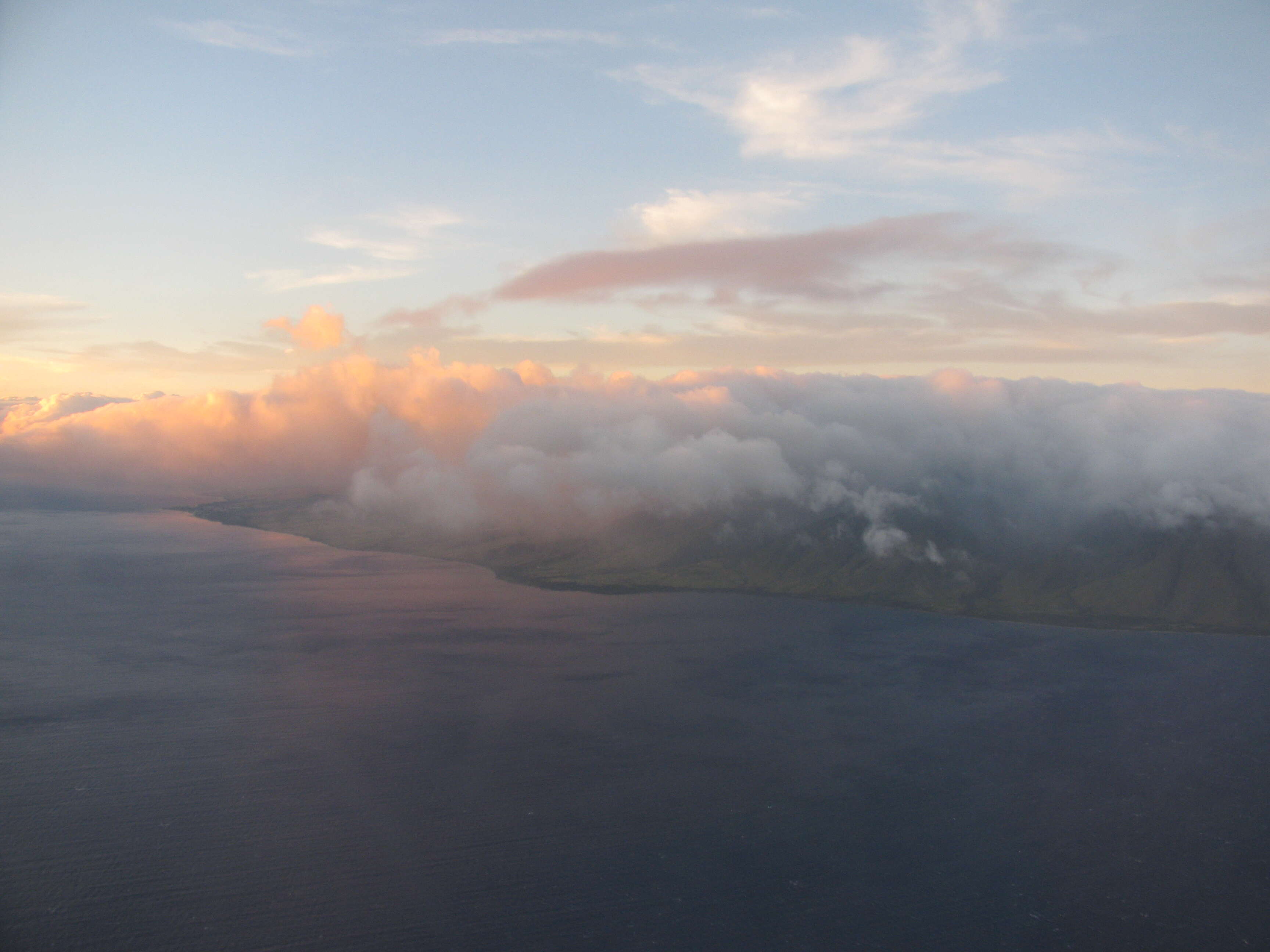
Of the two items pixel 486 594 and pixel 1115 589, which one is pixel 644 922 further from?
pixel 1115 589

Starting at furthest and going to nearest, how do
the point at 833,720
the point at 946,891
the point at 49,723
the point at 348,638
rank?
1. the point at 348,638
2. the point at 833,720
3. the point at 49,723
4. the point at 946,891

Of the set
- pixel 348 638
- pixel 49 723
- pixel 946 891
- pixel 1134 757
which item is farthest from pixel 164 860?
pixel 1134 757

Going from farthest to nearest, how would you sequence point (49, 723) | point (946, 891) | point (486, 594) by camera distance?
point (486, 594) → point (49, 723) → point (946, 891)

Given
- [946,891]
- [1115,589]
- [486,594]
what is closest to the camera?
[946,891]

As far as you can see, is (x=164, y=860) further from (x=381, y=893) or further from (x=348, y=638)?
(x=348, y=638)

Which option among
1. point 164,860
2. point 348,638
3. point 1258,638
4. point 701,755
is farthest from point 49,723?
point 1258,638

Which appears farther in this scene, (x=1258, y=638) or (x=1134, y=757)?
(x=1258, y=638)
